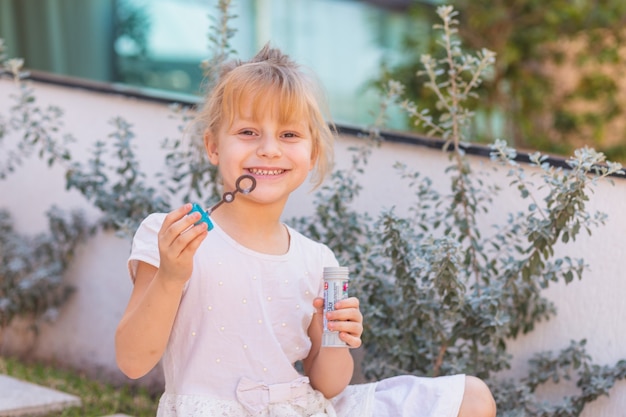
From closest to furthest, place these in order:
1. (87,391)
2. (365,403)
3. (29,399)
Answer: (365,403) < (29,399) < (87,391)

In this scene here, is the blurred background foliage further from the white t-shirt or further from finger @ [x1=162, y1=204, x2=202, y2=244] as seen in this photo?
finger @ [x1=162, y1=204, x2=202, y2=244]

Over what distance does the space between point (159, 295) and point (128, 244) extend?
180 centimetres

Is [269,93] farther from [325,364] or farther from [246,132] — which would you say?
[325,364]

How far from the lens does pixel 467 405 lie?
229cm

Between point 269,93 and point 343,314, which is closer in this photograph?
point 343,314

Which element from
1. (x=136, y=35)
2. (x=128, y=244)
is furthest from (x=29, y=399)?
(x=136, y=35)

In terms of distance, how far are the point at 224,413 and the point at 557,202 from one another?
1117mm

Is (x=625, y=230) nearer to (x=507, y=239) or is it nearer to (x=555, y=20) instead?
(x=507, y=239)

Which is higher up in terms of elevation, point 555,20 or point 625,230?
point 555,20

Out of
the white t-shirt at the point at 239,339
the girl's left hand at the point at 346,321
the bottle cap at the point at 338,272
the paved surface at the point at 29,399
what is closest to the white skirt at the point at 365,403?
the white t-shirt at the point at 239,339

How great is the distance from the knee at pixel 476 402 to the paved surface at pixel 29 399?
1.56 meters

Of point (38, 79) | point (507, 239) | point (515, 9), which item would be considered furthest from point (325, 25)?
point (507, 239)

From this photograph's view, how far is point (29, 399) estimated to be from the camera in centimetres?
319

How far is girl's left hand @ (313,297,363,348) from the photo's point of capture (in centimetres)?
210
